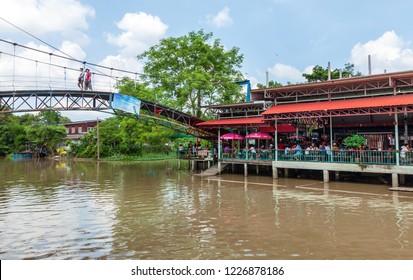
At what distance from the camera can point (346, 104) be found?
18219 mm

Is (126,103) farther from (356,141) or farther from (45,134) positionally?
(45,134)

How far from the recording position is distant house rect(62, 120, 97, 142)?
60678 millimetres

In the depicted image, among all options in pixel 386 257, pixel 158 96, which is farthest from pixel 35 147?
pixel 386 257

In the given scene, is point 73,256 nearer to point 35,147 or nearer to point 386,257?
point 386,257

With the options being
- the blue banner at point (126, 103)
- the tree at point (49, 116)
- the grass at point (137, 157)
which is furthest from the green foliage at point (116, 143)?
the tree at point (49, 116)

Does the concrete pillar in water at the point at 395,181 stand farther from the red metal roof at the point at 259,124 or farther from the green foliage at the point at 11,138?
→ the green foliage at the point at 11,138

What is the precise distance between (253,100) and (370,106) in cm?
887

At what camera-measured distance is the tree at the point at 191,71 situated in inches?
1297

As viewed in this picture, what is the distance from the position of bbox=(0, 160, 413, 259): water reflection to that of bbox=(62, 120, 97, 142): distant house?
4512 cm

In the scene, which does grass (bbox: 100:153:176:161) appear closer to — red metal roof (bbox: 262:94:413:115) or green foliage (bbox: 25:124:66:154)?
green foliage (bbox: 25:124:66:154)

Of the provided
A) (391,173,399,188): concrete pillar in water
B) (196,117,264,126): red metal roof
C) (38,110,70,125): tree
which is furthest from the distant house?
(391,173,399,188): concrete pillar in water

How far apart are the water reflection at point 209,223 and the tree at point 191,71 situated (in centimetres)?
1733

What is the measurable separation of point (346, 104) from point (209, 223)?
12.1m

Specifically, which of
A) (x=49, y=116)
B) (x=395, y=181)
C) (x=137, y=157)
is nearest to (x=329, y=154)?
(x=395, y=181)
